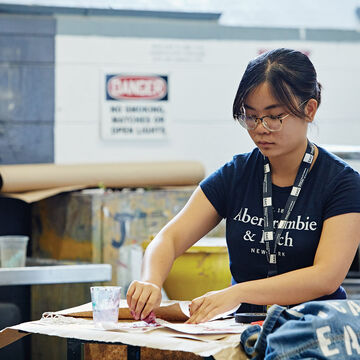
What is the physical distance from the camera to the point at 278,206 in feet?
6.96

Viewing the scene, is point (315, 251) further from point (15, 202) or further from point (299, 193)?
point (15, 202)

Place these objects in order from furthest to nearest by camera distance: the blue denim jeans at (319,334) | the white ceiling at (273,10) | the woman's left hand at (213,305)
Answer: the white ceiling at (273,10) → the woman's left hand at (213,305) → the blue denim jeans at (319,334)

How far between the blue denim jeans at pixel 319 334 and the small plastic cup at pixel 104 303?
1.79ft

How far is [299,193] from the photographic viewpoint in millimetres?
2100

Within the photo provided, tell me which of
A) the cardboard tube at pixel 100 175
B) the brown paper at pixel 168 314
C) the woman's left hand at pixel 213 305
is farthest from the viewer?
the cardboard tube at pixel 100 175

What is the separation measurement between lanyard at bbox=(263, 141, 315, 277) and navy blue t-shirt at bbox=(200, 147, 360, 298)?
0.02 meters

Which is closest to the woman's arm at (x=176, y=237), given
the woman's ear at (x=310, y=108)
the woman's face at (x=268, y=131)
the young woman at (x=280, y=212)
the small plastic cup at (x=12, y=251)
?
the young woman at (x=280, y=212)

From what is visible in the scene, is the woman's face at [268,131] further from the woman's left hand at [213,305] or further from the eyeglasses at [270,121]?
the woman's left hand at [213,305]

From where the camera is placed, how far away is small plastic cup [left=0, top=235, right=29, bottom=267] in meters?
3.86

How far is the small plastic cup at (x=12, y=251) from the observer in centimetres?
386

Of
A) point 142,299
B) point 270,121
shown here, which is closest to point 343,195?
point 270,121

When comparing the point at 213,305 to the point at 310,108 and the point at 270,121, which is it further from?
the point at 310,108

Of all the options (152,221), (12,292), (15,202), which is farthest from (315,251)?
(15,202)

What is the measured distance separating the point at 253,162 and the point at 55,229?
2.42m
